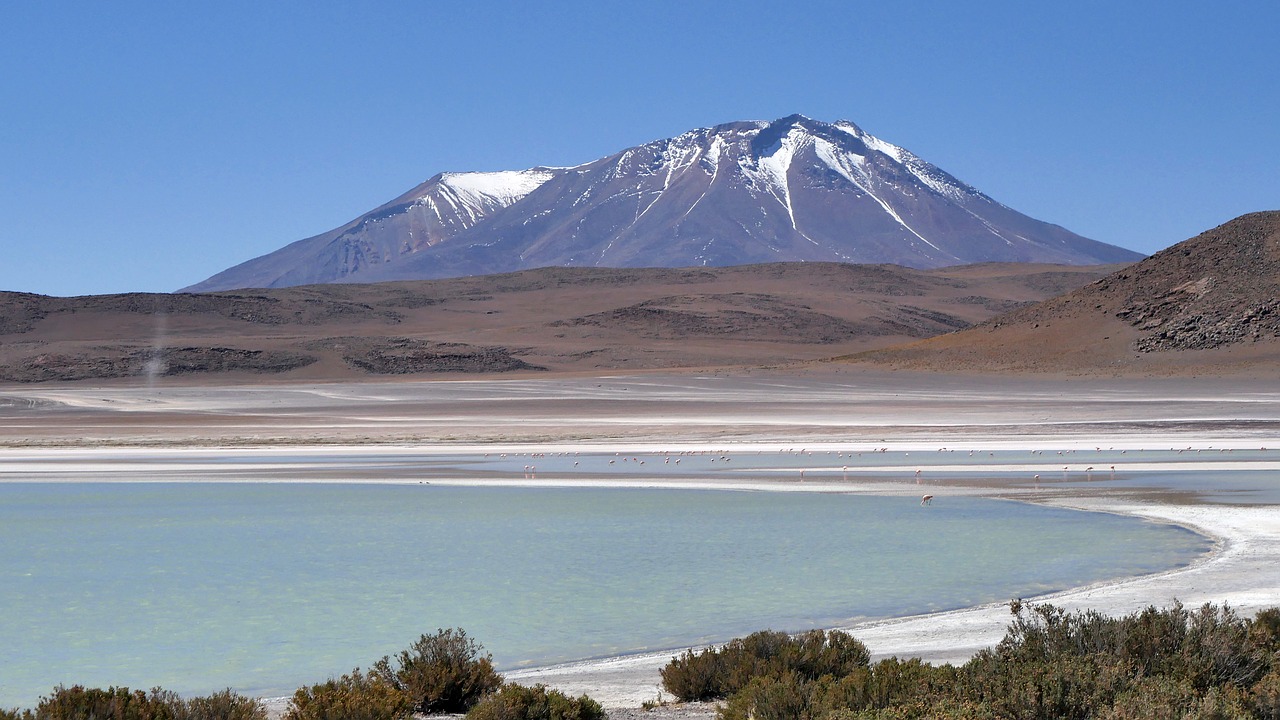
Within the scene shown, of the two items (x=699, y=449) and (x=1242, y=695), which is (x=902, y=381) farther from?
(x=1242, y=695)

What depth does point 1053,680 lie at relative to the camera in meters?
5.59

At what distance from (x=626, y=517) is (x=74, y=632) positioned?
29.7 ft

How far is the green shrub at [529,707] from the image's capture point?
20.2 feet

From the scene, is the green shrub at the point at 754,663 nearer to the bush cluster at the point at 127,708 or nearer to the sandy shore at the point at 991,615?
the sandy shore at the point at 991,615

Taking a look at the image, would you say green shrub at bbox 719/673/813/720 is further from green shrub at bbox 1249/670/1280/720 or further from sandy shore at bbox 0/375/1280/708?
green shrub at bbox 1249/670/1280/720

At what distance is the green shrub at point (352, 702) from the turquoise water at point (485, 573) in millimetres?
2331

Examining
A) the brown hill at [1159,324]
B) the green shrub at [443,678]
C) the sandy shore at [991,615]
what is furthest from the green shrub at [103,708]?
the brown hill at [1159,324]

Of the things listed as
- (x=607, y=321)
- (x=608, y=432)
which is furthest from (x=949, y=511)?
(x=607, y=321)

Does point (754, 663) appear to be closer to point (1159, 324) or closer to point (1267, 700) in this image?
point (1267, 700)

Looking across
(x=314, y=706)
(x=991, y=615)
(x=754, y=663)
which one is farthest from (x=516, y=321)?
(x=314, y=706)

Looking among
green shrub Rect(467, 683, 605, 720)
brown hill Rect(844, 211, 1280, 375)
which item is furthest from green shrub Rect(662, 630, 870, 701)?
brown hill Rect(844, 211, 1280, 375)

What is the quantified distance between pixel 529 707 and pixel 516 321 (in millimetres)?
113696

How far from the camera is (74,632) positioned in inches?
420

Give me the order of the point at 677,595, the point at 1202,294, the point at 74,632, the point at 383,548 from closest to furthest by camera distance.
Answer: the point at 74,632, the point at 677,595, the point at 383,548, the point at 1202,294
